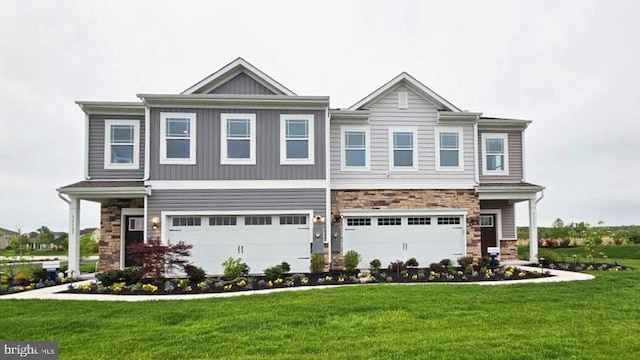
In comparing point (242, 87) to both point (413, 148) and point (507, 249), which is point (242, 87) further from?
point (507, 249)

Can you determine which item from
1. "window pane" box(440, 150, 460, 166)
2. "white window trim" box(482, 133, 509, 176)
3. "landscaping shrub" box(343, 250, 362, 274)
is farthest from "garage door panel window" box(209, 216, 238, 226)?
"white window trim" box(482, 133, 509, 176)

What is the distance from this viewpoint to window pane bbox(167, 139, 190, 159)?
13.6 metres

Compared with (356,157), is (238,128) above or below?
above

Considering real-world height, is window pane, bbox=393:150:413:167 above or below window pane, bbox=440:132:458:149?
below

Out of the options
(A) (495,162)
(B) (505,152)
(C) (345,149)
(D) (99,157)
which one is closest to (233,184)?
(C) (345,149)

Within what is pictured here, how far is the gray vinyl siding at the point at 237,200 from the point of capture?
13383mm

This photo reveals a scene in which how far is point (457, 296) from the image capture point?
8977mm

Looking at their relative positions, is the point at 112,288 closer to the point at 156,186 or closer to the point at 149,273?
the point at 149,273

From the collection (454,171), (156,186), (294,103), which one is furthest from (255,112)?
(454,171)

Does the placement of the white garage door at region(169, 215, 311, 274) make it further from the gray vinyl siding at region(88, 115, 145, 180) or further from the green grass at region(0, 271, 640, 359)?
the green grass at region(0, 271, 640, 359)

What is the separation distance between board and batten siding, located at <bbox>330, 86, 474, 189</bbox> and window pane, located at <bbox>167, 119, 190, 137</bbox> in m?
4.76

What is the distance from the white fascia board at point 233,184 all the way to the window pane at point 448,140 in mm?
4620

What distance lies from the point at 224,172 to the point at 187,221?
1900 millimetres

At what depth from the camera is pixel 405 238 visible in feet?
48.9
